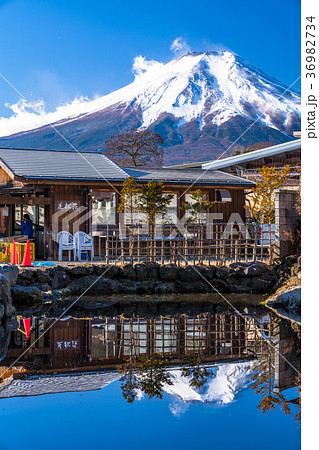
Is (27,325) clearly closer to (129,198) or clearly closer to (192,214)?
(129,198)

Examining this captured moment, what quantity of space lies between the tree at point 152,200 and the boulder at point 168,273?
227cm

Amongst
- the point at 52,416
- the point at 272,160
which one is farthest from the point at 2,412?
the point at 272,160

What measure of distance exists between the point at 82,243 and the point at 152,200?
2.03 m

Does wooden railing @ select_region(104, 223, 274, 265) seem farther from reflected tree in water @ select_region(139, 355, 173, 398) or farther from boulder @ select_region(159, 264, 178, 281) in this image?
reflected tree in water @ select_region(139, 355, 173, 398)

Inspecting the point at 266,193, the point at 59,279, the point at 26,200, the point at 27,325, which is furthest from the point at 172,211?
the point at 27,325

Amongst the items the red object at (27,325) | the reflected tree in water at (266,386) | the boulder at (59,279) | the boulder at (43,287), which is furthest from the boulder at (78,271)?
the reflected tree in water at (266,386)

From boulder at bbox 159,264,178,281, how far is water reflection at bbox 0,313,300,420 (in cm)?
307

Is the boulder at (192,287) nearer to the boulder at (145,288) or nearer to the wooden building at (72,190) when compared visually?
the boulder at (145,288)

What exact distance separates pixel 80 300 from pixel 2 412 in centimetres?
582

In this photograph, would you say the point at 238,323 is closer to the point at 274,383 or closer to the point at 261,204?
the point at 274,383

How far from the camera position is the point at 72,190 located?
13.7m

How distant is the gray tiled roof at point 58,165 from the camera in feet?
43.2

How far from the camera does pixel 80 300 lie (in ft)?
32.3

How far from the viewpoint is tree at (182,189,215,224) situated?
14.5 meters
